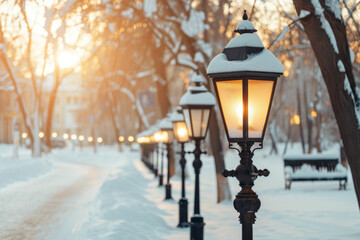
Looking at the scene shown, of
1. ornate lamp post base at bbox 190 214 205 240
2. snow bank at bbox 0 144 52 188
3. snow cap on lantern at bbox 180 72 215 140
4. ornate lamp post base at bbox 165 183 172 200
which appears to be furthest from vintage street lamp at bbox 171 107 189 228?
snow bank at bbox 0 144 52 188

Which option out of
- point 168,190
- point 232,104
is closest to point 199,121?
point 232,104

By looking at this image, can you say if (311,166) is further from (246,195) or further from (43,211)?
(246,195)

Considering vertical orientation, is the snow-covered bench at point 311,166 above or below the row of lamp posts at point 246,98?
below

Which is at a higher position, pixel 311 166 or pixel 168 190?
pixel 311 166

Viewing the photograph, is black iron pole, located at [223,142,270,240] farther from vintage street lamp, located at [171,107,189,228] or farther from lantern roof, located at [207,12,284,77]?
vintage street lamp, located at [171,107,189,228]

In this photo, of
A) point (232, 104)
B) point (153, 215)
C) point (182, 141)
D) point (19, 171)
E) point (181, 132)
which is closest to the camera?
point (232, 104)

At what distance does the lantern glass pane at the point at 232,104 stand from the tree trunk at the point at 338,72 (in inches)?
151

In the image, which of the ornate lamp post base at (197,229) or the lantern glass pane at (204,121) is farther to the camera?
the lantern glass pane at (204,121)

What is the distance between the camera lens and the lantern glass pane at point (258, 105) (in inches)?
183

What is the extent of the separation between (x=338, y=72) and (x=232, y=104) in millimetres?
3923

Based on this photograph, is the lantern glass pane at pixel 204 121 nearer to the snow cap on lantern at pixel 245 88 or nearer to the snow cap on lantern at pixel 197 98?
the snow cap on lantern at pixel 197 98

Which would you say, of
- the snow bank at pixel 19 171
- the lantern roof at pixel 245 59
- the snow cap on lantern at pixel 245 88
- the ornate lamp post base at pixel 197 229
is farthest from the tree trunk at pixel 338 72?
the snow bank at pixel 19 171

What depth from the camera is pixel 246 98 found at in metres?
4.61

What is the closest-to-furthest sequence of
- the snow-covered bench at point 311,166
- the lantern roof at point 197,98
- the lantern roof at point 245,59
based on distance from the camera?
the lantern roof at point 245,59 < the lantern roof at point 197,98 < the snow-covered bench at point 311,166
